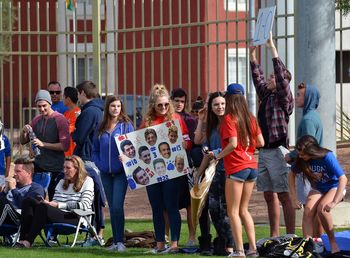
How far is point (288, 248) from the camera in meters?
12.3

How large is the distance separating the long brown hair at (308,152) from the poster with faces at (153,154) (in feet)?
4.80

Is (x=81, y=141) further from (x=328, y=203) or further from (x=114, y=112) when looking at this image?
(x=328, y=203)

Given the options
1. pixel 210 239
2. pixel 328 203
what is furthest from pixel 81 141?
pixel 328 203

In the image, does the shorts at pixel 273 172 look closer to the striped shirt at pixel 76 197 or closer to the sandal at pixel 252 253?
the sandal at pixel 252 253

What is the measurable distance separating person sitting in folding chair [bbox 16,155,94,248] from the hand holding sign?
8.12 ft

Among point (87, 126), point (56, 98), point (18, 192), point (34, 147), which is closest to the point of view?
point (18, 192)

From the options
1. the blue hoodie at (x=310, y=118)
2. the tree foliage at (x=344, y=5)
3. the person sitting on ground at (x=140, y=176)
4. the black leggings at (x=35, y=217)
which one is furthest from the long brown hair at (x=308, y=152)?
the tree foliage at (x=344, y=5)

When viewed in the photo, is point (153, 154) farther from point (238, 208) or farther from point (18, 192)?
point (18, 192)

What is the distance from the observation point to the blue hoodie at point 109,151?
44.5 feet

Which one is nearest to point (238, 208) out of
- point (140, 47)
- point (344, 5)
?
point (344, 5)

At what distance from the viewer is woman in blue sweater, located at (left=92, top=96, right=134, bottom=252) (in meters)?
13.5

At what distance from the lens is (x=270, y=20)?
45.7 feet

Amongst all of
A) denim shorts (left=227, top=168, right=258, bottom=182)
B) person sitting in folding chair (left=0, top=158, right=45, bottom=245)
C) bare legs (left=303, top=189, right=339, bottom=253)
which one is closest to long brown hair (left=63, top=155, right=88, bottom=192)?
person sitting in folding chair (left=0, top=158, right=45, bottom=245)

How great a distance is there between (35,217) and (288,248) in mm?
3144
